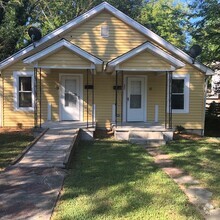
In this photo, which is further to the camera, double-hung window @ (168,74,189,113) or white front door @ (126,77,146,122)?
double-hung window @ (168,74,189,113)

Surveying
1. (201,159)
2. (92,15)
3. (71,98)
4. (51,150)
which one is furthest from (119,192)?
(92,15)

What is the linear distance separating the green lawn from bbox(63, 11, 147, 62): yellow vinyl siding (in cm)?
495

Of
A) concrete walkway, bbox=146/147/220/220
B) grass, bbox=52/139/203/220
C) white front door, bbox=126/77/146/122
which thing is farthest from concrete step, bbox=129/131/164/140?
grass, bbox=52/139/203/220

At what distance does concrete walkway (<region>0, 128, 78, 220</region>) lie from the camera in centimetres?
495

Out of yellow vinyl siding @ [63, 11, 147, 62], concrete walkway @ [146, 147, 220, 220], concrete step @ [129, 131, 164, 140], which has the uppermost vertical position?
yellow vinyl siding @ [63, 11, 147, 62]

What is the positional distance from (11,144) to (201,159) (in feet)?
19.8

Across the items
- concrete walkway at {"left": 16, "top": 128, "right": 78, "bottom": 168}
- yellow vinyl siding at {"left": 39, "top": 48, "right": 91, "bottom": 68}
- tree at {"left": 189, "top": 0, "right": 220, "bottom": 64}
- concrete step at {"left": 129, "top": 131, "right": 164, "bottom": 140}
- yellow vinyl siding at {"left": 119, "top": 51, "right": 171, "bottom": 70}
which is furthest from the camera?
tree at {"left": 189, "top": 0, "right": 220, "bottom": 64}

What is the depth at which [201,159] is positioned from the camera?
347 inches

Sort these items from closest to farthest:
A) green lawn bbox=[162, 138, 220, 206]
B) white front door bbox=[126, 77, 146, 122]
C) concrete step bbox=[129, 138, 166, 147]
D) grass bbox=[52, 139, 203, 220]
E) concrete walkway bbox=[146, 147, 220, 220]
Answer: grass bbox=[52, 139, 203, 220] < concrete walkway bbox=[146, 147, 220, 220] < green lawn bbox=[162, 138, 220, 206] < concrete step bbox=[129, 138, 166, 147] < white front door bbox=[126, 77, 146, 122]

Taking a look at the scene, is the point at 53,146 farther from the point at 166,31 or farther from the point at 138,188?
the point at 166,31

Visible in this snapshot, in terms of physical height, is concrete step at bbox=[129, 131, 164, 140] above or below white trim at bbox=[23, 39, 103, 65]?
below

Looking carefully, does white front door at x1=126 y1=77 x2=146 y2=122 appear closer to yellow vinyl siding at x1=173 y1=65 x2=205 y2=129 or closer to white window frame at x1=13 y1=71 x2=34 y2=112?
yellow vinyl siding at x1=173 y1=65 x2=205 y2=129

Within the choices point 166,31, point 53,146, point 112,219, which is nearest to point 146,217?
point 112,219

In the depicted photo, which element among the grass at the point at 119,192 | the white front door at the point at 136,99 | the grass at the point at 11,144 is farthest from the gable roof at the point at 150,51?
the grass at the point at 119,192
